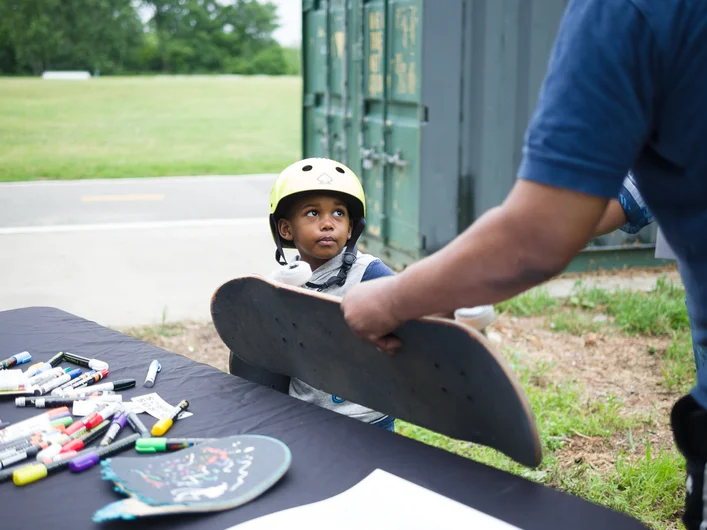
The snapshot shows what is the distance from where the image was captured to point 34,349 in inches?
95.7

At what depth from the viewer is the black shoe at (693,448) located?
129 cm

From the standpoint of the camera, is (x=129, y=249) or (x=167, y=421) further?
(x=129, y=249)

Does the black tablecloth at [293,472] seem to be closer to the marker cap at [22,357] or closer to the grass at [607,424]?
the marker cap at [22,357]

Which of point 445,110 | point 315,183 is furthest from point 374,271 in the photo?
point 445,110

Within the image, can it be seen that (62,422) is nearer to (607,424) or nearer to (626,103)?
(626,103)

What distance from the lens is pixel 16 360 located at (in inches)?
90.3

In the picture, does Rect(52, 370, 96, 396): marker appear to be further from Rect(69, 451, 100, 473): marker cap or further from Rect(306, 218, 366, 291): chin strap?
Rect(306, 218, 366, 291): chin strap

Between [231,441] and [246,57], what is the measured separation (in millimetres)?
49921

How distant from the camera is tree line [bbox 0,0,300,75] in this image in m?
29.2

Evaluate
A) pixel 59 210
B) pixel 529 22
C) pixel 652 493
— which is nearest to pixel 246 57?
pixel 59 210

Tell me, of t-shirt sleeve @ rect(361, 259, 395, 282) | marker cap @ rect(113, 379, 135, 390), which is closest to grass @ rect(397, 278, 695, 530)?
t-shirt sleeve @ rect(361, 259, 395, 282)

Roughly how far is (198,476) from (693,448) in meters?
0.88

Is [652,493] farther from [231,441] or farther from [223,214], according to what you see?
[223,214]

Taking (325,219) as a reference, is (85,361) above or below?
below
